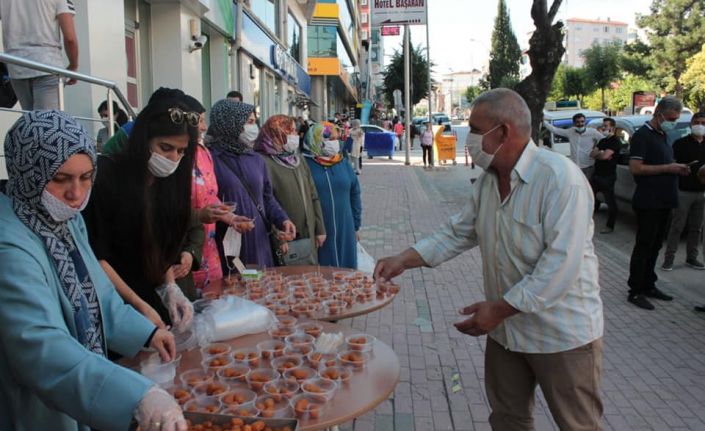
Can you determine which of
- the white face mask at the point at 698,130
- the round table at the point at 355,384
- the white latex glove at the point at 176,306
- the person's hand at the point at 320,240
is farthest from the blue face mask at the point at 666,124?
the white latex glove at the point at 176,306

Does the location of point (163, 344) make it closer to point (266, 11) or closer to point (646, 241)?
point (646, 241)

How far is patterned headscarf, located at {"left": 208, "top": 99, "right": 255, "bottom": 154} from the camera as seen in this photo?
14.0ft

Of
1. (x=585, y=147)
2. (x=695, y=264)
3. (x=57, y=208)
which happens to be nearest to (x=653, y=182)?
(x=695, y=264)

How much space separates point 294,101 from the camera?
25.2 m

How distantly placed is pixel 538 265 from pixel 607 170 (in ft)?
29.1

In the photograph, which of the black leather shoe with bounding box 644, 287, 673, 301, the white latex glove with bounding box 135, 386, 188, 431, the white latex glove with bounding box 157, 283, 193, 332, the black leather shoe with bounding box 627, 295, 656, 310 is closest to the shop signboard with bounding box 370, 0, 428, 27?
the black leather shoe with bounding box 644, 287, 673, 301

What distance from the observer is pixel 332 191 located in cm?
529

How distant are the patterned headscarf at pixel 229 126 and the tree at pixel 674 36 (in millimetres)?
52089

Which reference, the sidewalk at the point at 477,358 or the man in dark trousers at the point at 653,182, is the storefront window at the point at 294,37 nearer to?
the sidewalk at the point at 477,358

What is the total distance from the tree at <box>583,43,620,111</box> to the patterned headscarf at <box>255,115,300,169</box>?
53.6 meters

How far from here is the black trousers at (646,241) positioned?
6.10 meters

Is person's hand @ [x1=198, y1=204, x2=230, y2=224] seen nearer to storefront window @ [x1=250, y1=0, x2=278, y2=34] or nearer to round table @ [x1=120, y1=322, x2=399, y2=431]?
round table @ [x1=120, y1=322, x2=399, y2=431]

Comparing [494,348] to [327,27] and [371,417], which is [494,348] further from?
[327,27]

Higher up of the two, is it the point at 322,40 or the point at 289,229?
the point at 322,40
